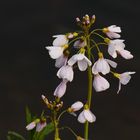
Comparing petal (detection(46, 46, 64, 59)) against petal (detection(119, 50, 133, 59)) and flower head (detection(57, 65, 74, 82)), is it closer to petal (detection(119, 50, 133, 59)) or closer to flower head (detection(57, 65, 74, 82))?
flower head (detection(57, 65, 74, 82))

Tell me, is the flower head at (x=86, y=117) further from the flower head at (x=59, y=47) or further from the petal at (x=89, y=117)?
the flower head at (x=59, y=47)

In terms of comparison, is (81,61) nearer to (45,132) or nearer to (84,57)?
(84,57)

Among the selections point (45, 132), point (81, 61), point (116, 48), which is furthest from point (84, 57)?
point (45, 132)

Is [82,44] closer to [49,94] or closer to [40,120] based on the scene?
[40,120]

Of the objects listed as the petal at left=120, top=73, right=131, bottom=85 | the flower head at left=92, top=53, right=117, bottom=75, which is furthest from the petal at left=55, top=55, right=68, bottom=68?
the petal at left=120, top=73, right=131, bottom=85

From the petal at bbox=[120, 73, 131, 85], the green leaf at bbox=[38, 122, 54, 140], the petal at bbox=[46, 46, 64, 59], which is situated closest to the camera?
the petal at bbox=[46, 46, 64, 59]

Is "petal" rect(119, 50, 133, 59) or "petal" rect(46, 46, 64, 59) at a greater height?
"petal" rect(46, 46, 64, 59)

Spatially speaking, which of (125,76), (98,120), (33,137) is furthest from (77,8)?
(125,76)

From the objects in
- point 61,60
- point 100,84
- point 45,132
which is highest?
point 61,60

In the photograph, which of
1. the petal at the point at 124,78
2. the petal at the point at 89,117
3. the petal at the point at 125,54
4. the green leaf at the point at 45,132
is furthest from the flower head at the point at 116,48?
the green leaf at the point at 45,132

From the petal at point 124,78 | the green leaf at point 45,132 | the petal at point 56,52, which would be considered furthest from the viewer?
the green leaf at point 45,132

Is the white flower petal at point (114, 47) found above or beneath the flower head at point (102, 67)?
above
